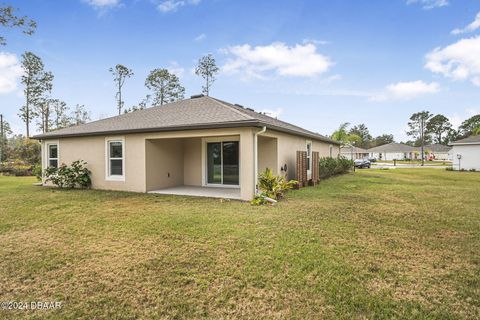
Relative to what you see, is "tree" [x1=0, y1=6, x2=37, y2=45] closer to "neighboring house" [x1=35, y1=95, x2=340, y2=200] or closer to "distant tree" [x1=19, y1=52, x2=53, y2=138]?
"neighboring house" [x1=35, y1=95, x2=340, y2=200]

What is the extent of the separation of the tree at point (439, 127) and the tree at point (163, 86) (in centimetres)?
7081

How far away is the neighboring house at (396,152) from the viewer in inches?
2273

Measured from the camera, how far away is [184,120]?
9.45 m

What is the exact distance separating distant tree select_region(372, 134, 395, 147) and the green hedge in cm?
6892

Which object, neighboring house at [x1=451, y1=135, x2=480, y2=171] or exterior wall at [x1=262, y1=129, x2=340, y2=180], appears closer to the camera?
exterior wall at [x1=262, y1=129, x2=340, y2=180]

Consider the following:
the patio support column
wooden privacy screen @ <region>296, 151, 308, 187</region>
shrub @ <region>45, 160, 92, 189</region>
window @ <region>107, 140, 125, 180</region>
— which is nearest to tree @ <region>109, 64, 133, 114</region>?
shrub @ <region>45, 160, 92, 189</region>

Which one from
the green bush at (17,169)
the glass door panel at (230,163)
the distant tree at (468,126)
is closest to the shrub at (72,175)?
the glass door panel at (230,163)

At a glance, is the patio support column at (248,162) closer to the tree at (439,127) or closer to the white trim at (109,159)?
the white trim at (109,159)

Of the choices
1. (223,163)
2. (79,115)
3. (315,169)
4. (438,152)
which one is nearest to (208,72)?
(315,169)

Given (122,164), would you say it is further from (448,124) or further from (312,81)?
(448,124)

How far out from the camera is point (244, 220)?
231 inches

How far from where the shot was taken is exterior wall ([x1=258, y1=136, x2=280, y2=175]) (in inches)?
402

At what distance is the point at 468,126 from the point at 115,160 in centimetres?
8266

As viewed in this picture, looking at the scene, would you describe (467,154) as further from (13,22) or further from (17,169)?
(17,169)
